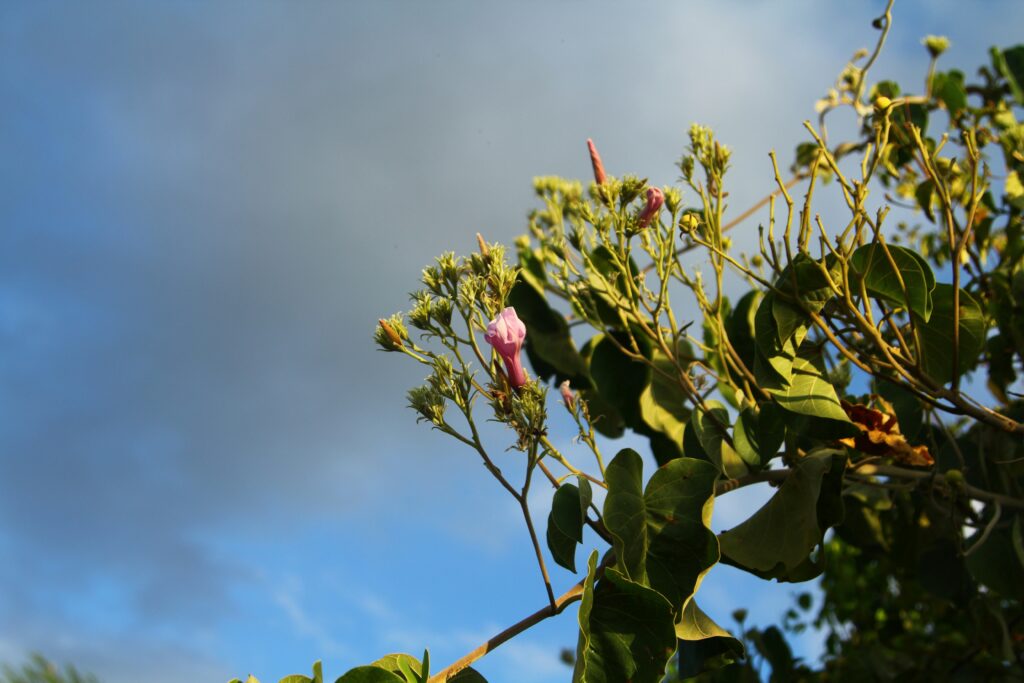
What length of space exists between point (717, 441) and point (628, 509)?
0.43m

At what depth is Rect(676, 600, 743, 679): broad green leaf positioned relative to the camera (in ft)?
6.24

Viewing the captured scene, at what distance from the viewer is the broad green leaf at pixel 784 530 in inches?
82.6

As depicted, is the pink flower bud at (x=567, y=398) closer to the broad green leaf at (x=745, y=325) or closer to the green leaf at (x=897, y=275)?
the green leaf at (x=897, y=275)

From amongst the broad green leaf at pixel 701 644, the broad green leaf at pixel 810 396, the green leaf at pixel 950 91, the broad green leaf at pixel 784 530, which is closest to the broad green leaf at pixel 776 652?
the broad green leaf at pixel 701 644

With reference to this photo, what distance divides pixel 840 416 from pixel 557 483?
2.26 ft

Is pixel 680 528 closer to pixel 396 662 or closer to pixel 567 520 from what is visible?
pixel 567 520

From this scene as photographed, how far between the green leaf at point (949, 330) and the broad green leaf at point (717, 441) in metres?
0.54

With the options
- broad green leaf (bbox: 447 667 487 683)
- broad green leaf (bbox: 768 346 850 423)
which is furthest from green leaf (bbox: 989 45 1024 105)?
broad green leaf (bbox: 447 667 487 683)

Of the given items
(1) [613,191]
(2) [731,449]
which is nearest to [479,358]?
(1) [613,191]

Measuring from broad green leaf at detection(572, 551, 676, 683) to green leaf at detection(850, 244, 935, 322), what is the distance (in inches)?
33.0

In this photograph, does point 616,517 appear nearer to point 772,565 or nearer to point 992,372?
point 772,565

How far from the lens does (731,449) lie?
2279 mm

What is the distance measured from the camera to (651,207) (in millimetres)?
2223

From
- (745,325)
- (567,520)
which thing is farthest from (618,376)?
(567,520)
